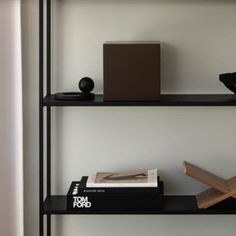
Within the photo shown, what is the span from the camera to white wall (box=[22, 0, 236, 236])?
195 cm

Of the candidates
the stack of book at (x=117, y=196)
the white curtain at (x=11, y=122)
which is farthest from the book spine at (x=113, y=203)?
the white curtain at (x=11, y=122)

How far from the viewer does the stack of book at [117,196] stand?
181cm

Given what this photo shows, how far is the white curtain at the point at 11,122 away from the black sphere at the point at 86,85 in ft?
0.96

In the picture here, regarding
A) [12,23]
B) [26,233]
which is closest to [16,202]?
[26,233]

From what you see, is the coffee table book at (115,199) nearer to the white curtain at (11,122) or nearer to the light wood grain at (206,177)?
the light wood grain at (206,177)

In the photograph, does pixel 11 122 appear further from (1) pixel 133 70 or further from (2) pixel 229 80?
(2) pixel 229 80

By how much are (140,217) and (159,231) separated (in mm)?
94

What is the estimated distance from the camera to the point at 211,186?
184 centimetres

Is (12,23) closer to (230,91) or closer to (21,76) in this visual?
(21,76)

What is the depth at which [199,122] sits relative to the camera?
6.54 feet

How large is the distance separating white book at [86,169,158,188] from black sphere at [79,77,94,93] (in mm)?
327

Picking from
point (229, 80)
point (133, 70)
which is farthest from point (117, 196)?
point (229, 80)

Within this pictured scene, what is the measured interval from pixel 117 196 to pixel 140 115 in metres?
0.35

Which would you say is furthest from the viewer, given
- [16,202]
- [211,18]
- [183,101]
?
[16,202]
